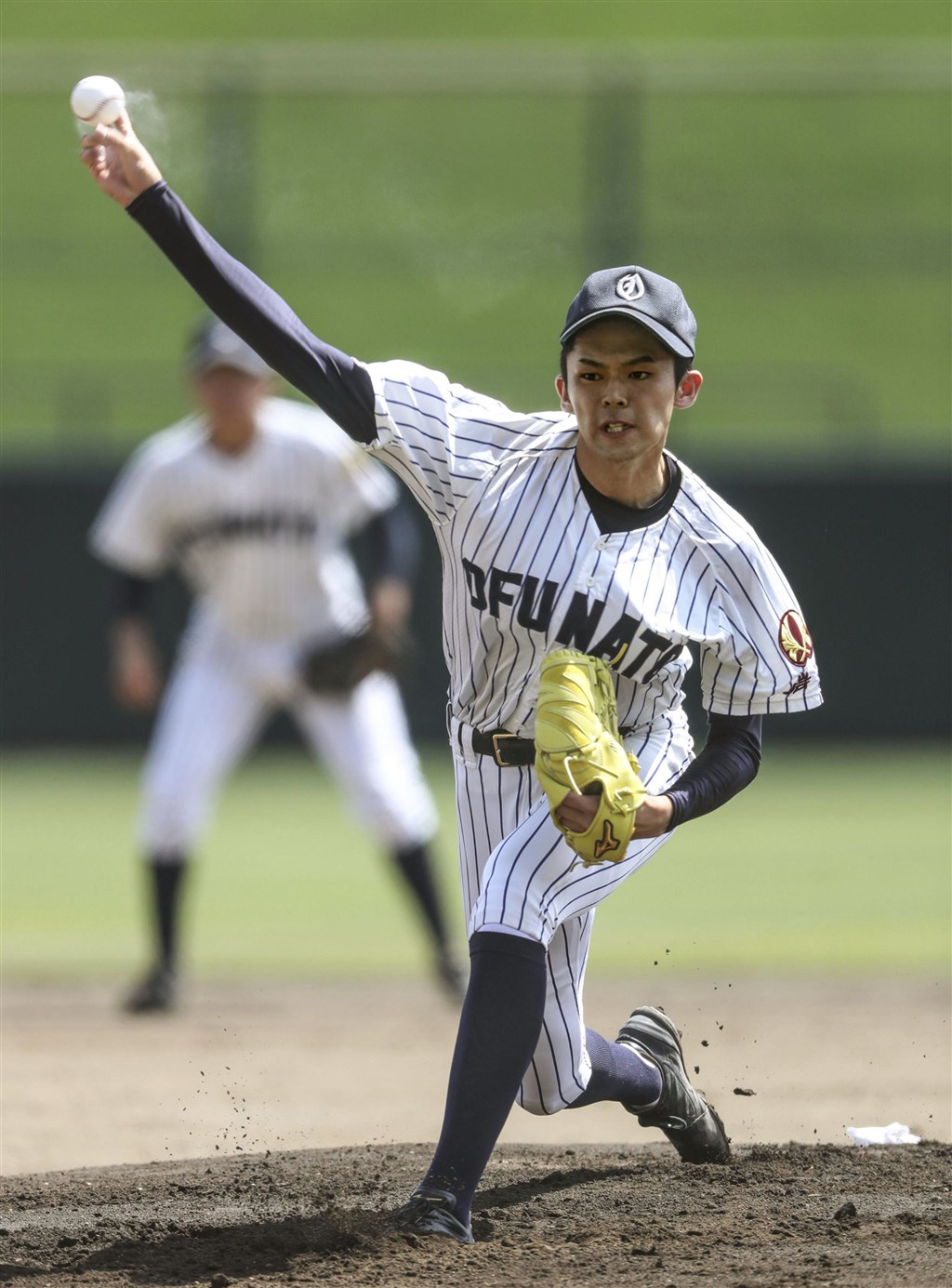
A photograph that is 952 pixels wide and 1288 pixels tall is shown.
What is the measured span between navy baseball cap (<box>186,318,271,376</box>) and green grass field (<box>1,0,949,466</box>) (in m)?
9.38

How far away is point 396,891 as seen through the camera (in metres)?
9.20

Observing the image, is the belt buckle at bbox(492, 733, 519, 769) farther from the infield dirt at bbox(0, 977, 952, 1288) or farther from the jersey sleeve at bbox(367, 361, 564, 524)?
the infield dirt at bbox(0, 977, 952, 1288)

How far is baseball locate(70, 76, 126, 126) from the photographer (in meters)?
3.31

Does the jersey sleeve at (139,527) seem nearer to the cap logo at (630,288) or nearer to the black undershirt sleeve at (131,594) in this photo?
the black undershirt sleeve at (131,594)

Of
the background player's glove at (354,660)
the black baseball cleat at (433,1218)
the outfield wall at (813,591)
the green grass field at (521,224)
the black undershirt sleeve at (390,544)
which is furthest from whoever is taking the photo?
the green grass field at (521,224)

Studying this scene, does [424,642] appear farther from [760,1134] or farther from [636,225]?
[760,1134]

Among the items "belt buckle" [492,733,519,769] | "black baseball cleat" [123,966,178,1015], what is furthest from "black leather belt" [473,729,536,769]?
"black baseball cleat" [123,966,178,1015]

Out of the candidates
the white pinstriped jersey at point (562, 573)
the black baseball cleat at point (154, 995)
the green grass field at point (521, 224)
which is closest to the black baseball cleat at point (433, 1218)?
the white pinstriped jersey at point (562, 573)

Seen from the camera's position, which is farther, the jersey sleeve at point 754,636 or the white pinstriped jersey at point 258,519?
the white pinstriped jersey at point 258,519

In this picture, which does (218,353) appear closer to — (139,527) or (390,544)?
(139,527)

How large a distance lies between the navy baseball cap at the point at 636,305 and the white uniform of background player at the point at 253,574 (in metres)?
3.46

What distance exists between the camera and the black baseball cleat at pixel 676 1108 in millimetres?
4102

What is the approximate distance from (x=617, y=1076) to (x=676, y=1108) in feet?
0.79

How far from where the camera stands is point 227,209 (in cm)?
1695
